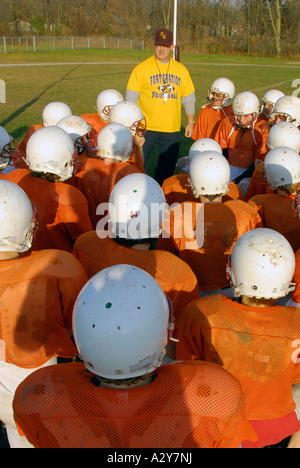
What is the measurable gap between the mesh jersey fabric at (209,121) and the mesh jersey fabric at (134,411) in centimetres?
669

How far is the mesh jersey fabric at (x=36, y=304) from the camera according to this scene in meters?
2.56

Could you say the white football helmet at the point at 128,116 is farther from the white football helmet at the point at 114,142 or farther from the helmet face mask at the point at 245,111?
the helmet face mask at the point at 245,111

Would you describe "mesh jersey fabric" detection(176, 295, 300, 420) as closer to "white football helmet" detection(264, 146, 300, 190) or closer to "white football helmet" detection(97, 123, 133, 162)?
"white football helmet" detection(264, 146, 300, 190)

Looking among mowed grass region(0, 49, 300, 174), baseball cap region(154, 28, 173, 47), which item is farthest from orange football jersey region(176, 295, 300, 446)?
mowed grass region(0, 49, 300, 174)

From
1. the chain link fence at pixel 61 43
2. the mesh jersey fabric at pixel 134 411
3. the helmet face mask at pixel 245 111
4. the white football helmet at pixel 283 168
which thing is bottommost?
the mesh jersey fabric at pixel 134 411

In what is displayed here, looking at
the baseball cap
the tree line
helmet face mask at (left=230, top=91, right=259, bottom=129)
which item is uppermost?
the tree line

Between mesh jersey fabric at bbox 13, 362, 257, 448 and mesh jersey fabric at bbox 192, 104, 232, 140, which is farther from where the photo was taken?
mesh jersey fabric at bbox 192, 104, 232, 140

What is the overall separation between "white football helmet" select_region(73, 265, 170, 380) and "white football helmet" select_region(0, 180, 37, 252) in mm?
1020

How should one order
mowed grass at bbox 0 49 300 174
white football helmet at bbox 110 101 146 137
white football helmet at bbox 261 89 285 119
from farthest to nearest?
mowed grass at bbox 0 49 300 174 → white football helmet at bbox 261 89 285 119 → white football helmet at bbox 110 101 146 137

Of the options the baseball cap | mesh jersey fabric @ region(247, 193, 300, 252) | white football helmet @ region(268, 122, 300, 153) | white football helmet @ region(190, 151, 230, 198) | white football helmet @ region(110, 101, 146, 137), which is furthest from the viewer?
the baseball cap

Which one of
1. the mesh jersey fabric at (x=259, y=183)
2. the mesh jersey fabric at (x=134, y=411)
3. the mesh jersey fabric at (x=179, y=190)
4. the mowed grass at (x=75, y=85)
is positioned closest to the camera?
the mesh jersey fabric at (x=134, y=411)

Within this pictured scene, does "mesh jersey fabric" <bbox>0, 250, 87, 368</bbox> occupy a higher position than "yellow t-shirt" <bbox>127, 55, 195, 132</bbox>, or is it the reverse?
"yellow t-shirt" <bbox>127, 55, 195, 132</bbox>

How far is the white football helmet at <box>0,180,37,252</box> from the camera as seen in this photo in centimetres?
268

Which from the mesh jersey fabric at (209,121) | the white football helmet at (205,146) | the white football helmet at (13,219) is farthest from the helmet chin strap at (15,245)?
the mesh jersey fabric at (209,121)
